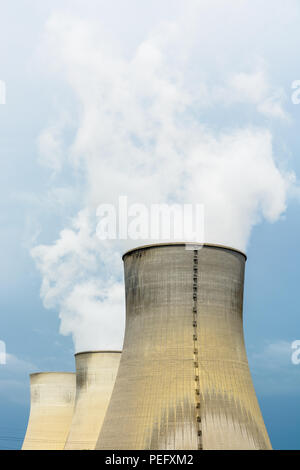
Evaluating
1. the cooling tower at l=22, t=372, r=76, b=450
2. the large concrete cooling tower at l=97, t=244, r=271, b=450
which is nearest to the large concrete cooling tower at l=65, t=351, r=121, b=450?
the cooling tower at l=22, t=372, r=76, b=450

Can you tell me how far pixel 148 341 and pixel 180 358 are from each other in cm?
94

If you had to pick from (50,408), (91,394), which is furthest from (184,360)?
(50,408)

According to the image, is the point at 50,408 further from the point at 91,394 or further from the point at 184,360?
the point at 184,360

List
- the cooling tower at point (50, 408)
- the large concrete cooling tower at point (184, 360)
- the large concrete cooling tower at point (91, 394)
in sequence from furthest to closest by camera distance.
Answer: the cooling tower at point (50, 408) → the large concrete cooling tower at point (91, 394) → the large concrete cooling tower at point (184, 360)

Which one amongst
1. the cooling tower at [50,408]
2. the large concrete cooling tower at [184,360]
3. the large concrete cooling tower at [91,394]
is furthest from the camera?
the cooling tower at [50,408]

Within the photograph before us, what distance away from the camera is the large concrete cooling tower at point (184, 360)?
14516 millimetres

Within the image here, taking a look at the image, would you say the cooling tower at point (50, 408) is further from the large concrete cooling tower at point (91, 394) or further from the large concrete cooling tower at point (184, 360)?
the large concrete cooling tower at point (184, 360)

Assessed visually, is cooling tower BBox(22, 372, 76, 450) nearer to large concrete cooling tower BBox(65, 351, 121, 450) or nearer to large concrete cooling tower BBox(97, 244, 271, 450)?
large concrete cooling tower BBox(65, 351, 121, 450)

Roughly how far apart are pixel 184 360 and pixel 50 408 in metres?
16.7

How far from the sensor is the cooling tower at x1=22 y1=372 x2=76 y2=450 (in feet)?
95.9

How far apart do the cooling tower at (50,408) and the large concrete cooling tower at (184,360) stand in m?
14.8

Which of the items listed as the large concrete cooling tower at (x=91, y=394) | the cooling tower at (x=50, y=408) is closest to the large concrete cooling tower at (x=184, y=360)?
the large concrete cooling tower at (x=91, y=394)
